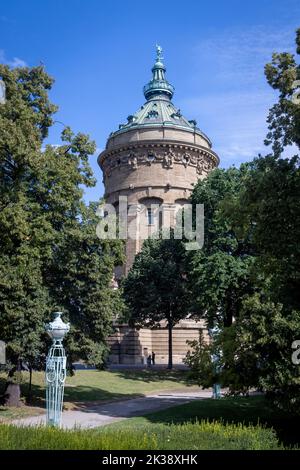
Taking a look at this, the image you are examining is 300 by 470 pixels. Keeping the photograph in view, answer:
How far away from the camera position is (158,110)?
2291 inches

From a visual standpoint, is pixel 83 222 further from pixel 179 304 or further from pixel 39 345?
pixel 179 304

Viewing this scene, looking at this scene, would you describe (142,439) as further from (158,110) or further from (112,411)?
(158,110)

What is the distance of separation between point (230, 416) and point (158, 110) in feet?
150

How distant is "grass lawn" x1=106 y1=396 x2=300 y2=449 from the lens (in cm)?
1451

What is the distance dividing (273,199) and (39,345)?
1118 centimetres

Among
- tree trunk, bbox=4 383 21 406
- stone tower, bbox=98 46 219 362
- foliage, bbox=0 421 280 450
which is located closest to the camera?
foliage, bbox=0 421 280 450

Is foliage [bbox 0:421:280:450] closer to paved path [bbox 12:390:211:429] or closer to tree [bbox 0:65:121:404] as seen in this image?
paved path [bbox 12:390:211:429]

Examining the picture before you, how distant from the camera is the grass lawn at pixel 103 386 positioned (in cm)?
2294

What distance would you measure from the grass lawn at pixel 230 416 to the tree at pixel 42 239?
474cm

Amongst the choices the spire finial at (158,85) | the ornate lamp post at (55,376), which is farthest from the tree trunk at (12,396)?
the spire finial at (158,85)

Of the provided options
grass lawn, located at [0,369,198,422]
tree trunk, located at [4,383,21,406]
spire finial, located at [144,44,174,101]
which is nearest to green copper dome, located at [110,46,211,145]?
spire finial, located at [144,44,174,101]

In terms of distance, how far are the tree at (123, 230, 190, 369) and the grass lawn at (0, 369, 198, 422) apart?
15.4ft

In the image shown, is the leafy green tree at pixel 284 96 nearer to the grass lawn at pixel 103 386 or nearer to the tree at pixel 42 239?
the tree at pixel 42 239

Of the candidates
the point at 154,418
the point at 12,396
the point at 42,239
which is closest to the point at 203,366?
the point at 154,418
